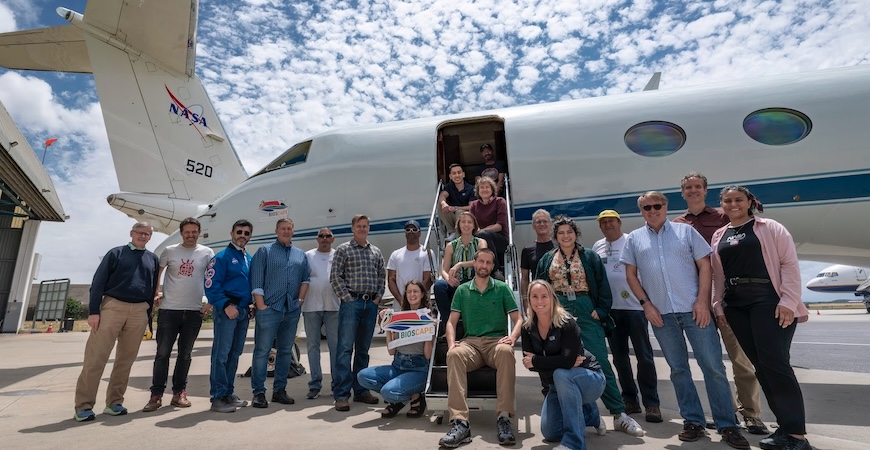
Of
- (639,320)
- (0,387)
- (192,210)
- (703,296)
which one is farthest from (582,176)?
(192,210)

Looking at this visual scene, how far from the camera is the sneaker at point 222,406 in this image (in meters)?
4.40

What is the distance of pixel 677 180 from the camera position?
20.6ft

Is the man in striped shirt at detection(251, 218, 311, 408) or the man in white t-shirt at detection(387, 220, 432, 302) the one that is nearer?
the man in striped shirt at detection(251, 218, 311, 408)

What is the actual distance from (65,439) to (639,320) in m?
4.78

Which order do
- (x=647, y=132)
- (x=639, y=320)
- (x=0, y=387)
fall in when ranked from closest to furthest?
1. (x=639, y=320)
2. (x=0, y=387)
3. (x=647, y=132)

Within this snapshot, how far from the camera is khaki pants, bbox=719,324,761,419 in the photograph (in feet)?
12.3

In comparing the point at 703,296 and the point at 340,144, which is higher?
the point at 340,144

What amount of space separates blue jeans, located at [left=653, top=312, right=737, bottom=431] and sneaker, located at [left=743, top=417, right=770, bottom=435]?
529 millimetres

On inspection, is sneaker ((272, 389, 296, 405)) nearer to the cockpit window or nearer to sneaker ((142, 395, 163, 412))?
sneaker ((142, 395, 163, 412))

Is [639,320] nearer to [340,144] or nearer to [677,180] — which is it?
[677,180]

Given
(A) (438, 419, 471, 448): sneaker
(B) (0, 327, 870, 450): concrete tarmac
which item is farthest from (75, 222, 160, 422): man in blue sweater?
(A) (438, 419, 471, 448): sneaker

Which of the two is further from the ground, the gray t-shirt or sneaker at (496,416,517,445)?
the gray t-shirt

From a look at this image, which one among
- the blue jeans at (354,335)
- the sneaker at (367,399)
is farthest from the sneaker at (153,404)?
the sneaker at (367,399)

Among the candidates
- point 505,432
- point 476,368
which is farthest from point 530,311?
point 505,432
